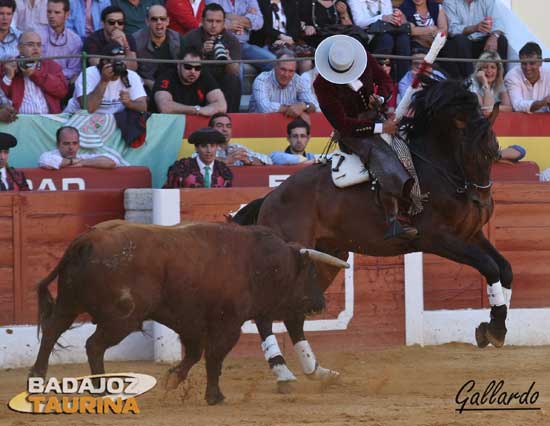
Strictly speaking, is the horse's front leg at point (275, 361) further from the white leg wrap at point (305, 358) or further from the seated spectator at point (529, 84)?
the seated spectator at point (529, 84)

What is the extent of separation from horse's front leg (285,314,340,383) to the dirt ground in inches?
3.3

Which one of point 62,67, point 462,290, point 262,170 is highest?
point 62,67

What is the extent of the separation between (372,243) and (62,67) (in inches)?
160

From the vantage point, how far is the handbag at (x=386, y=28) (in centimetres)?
1155

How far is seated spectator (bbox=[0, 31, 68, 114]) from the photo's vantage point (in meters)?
9.75

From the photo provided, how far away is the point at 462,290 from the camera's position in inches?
368

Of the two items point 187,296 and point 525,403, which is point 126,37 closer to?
point 187,296

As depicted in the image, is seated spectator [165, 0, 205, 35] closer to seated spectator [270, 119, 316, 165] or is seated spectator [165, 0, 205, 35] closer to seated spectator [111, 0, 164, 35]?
seated spectator [111, 0, 164, 35]

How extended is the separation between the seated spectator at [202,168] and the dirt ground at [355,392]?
1.52 m

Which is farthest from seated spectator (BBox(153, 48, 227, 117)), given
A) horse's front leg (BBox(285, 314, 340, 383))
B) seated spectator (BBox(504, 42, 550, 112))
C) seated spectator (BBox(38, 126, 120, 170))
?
horse's front leg (BBox(285, 314, 340, 383))

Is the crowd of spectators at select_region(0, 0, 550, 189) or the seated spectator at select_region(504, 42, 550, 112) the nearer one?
the crowd of spectators at select_region(0, 0, 550, 189)

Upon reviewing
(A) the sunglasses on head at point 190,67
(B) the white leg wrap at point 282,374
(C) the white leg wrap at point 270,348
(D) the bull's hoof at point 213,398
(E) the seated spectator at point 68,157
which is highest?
(A) the sunglasses on head at point 190,67

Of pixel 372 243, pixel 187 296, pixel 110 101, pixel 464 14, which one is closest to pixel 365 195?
pixel 372 243

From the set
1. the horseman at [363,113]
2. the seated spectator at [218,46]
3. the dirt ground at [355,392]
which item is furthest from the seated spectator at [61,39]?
the horseman at [363,113]
